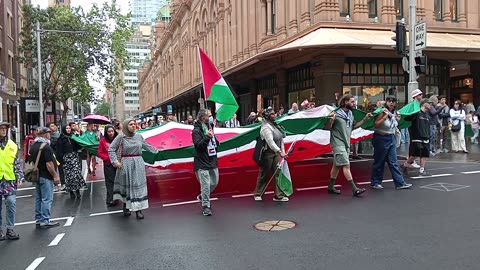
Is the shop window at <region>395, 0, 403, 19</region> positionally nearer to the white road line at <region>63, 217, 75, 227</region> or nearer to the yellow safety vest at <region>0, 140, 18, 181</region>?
the white road line at <region>63, 217, 75, 227</region>

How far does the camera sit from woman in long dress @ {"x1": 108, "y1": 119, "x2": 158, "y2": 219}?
8.09 m

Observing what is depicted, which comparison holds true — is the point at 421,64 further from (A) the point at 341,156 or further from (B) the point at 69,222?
(B) the point at 69,222

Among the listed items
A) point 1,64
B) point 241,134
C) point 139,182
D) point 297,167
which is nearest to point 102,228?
point 139,182

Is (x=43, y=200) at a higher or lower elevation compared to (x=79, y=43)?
lower

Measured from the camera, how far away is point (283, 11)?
82.8 feet

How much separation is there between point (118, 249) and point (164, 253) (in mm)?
747

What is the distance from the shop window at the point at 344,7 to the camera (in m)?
22.2

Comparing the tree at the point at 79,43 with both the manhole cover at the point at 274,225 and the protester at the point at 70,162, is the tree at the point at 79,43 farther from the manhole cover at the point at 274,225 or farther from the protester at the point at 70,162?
the manhole cover at the point at 274,225

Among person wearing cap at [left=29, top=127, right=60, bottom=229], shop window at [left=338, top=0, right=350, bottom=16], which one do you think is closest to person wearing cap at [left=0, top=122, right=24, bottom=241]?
person wearing cap at [left=29, top=127, right=60, bottom=229]

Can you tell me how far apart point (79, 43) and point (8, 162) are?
98.9 ft

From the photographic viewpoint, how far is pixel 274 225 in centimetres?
718

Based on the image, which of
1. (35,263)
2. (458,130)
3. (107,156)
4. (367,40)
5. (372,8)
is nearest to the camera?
(35,263)

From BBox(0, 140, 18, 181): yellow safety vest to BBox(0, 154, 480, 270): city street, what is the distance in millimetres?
1026

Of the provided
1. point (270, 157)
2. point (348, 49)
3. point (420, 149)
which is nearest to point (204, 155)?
point (270, 157)
